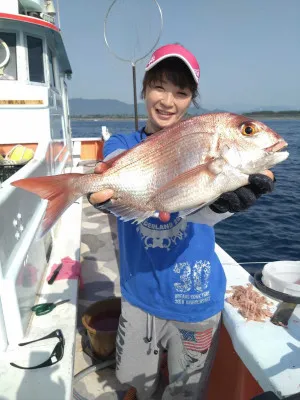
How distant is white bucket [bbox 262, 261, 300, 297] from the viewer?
284cm

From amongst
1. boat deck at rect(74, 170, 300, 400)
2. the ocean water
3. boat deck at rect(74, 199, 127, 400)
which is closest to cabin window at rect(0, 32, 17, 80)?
the ocean water

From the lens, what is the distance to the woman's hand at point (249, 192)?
175 centimetres

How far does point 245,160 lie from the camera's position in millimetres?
1749

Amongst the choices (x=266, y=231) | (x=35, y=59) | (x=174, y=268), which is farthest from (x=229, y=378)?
(x=266, y=231)

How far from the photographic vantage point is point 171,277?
7.57 ft

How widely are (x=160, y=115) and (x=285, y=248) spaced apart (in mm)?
8309

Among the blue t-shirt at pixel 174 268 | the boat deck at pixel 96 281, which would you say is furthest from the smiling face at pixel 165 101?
the boat deck at pixel 96 281

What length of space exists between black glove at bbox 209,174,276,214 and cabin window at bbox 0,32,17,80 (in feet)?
20.8

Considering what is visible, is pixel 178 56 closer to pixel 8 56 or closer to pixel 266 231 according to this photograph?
pixel 8 56

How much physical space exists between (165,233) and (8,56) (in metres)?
6.08

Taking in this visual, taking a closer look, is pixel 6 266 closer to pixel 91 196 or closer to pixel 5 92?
pixel 91 196

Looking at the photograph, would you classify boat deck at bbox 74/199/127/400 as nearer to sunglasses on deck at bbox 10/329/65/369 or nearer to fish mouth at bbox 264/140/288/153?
sunglasses on deck at bbox 10/329/65/369

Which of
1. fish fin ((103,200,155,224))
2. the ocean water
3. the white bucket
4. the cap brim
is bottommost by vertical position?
the ocean water

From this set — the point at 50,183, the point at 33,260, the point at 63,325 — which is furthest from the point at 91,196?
the point at 33,260
